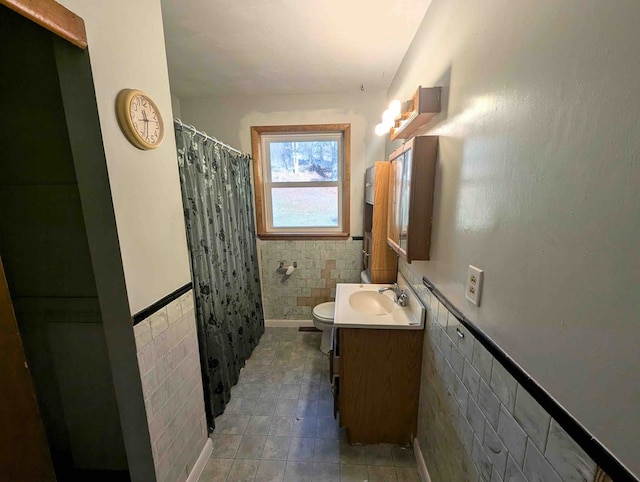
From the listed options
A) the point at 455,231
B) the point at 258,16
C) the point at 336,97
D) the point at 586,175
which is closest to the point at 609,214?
the point at 586,175

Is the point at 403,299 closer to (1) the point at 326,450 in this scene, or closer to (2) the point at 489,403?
(2) the point at 489,403

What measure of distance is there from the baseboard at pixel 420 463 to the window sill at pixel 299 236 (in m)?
1.75

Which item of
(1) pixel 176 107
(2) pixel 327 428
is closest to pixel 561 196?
(2) pixel 327 428

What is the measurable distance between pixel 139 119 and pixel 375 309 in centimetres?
170

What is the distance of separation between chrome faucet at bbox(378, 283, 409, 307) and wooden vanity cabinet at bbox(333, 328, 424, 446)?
0.91ft

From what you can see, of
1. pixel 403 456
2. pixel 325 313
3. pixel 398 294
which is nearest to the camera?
pixel 403 456

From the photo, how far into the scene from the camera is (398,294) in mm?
1788

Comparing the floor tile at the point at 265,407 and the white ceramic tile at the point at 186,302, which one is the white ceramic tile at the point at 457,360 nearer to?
the white ceramic tile at the point at 186,302

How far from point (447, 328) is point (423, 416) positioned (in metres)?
0.66

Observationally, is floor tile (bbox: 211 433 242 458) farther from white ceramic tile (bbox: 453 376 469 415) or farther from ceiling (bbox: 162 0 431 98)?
ceiling (bbox: 162 0 431 98)

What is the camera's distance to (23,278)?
1166mm

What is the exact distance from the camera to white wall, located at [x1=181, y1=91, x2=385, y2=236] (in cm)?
256

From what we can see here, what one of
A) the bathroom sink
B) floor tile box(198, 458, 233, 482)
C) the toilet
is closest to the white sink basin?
the bathroom sink

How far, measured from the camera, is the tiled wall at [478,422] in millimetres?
Result: 589
